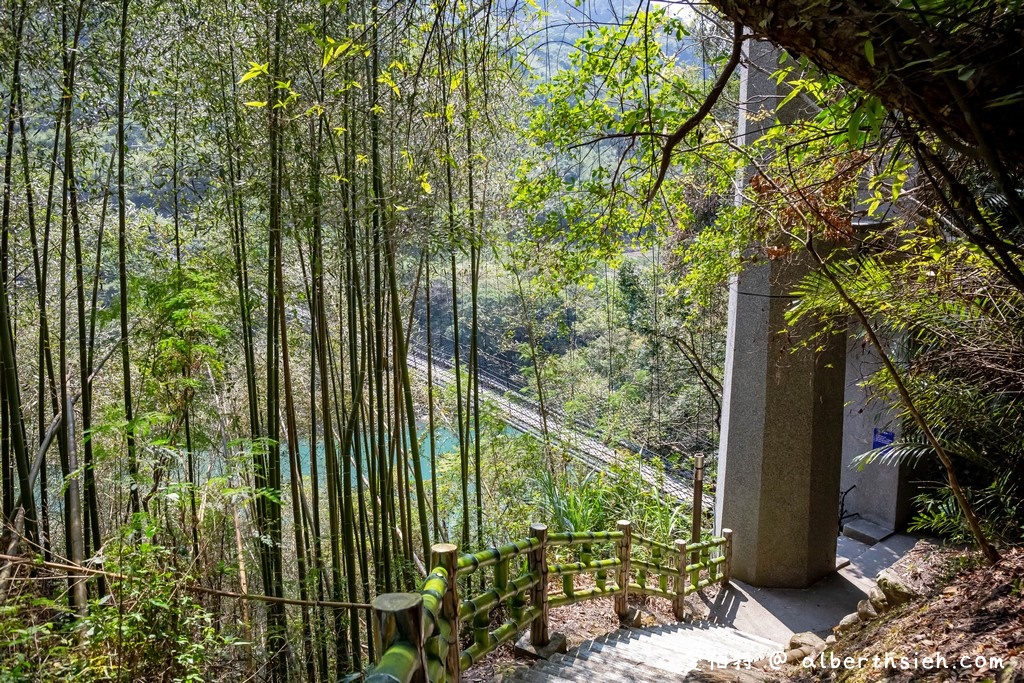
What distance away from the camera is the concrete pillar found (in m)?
5.21

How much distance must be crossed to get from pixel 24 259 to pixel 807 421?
18.7 ft

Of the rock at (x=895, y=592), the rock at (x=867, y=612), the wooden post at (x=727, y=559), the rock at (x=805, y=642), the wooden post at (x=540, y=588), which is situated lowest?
the wooden post at (x=727, y=559)

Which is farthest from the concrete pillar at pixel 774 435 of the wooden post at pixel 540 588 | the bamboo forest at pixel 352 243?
the wooden post at pixel 540 588

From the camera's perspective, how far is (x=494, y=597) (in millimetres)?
2504

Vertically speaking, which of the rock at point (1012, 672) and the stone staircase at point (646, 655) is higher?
the rock at point (1012, 672)

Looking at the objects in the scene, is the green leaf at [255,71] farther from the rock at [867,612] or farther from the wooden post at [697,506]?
the wooden post at [697,506]

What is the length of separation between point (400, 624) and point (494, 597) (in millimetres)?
1254

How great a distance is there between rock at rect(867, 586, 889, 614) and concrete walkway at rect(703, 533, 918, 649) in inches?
48.1

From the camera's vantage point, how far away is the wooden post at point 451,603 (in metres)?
2.07

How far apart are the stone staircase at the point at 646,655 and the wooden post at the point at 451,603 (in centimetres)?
50

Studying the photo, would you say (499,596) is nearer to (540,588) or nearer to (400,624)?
(540,588)

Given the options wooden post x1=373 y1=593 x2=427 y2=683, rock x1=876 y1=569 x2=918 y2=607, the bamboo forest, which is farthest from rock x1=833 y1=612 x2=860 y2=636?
wooden post x1=373 y1=593 x2=427 y2=683

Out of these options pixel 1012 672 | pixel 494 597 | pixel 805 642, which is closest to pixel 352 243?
pixel 494 597

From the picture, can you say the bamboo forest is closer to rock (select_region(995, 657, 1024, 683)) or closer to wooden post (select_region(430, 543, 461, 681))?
wooden post (select_region(430, 543, 461, 681))
